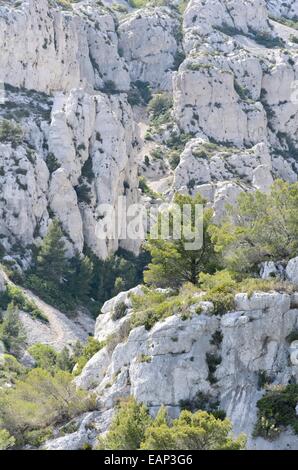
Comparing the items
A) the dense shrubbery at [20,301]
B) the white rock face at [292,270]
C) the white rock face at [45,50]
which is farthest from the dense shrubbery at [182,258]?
the white rock face at [45,50]

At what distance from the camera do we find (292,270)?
4578 centimetres

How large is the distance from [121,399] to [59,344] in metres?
34.2

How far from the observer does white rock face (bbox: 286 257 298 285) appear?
45344mm

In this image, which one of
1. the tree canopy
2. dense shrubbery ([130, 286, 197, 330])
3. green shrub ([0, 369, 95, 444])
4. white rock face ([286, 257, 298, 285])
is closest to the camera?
green shrub ([0, 369, 95, 444])

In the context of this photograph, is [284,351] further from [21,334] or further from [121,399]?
[21,334]

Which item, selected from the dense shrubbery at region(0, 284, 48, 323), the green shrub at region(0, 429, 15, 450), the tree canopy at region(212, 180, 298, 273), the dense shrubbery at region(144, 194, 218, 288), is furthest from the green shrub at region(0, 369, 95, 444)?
the dense shrubbery at region(0, 284, 48, 323)

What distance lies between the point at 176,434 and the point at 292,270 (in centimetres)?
1574

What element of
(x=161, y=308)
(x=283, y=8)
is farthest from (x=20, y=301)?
(x=283, y=8)

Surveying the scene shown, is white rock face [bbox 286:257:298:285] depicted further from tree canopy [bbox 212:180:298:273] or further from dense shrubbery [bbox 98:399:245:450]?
dense shrubbery [bbox 98:399:245:450]

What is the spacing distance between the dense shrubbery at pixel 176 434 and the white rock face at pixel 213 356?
4.07 metres

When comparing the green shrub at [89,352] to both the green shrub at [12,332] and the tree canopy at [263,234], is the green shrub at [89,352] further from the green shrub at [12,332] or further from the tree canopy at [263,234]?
the green shrub at [12,332]

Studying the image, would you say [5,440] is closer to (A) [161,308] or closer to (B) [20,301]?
(A) [161,308]

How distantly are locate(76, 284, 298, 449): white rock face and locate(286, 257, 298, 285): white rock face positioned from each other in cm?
256
